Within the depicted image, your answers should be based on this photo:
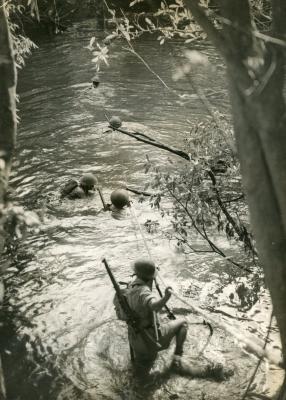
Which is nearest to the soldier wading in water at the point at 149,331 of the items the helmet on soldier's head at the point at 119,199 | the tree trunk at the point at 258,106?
the tree trunk at the point at 258,106

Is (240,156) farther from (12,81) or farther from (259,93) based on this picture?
(12,81)

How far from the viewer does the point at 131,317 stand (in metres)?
5.74

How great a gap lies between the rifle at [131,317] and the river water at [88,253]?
0.59m

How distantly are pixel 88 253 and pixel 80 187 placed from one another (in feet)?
8.71

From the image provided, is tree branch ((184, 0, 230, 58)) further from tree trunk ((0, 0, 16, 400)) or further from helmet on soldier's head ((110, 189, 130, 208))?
helmet on soldier's head ((110, 189, 130, 208))

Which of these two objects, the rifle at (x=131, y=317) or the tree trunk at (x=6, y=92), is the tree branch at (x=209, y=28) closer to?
the tree trunk at (x=6, y=92)

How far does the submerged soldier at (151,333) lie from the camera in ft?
18.2

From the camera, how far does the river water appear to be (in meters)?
6.30

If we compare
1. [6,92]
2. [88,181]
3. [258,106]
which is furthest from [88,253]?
[258,106]

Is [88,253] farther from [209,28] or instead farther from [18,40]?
[209,28]

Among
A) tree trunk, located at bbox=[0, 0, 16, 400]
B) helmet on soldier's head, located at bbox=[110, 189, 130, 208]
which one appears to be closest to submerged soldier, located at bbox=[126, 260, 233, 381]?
tree trunk, located at bbox=[0, 0, 16, 400]

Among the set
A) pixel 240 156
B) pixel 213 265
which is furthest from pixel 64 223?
pixel 240 156

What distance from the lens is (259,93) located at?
2953 millimetres

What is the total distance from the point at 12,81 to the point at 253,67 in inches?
105
